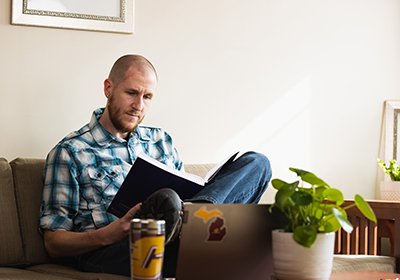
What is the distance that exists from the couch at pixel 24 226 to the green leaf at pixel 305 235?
34.8 inches

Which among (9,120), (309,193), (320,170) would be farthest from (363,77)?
(309,193)

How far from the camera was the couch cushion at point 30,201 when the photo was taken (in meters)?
2.45

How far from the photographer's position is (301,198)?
162 cm

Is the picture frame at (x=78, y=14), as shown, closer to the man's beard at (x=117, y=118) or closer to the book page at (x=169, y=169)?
the man's beard at (x=117, y=118)

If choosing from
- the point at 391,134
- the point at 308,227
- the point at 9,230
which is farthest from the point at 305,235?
the point at 391,134

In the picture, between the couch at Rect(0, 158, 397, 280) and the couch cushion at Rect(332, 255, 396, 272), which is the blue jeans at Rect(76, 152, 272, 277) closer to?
the couch at Rect(0, 158, 397, 280)

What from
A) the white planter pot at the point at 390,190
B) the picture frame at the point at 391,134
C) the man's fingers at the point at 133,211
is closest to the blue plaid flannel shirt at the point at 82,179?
the man's fingers at the point at 133,211

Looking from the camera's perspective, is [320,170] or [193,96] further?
[320,170]

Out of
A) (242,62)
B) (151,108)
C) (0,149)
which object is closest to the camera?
(0,149)

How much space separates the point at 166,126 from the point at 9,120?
665mm

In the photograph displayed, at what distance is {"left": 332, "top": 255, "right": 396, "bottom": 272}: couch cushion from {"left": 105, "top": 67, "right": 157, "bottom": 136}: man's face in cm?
88

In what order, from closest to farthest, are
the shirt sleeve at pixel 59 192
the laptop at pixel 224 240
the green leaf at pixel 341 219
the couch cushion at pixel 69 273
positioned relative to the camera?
the green leaf at pixel 341 219, the laptop at pixel 224 240, the couch cushion at pixel 69 273, the shirt sleeve at pixel 59 192

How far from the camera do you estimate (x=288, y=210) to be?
5.45ft

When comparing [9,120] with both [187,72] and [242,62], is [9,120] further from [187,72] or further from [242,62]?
[242,62]
